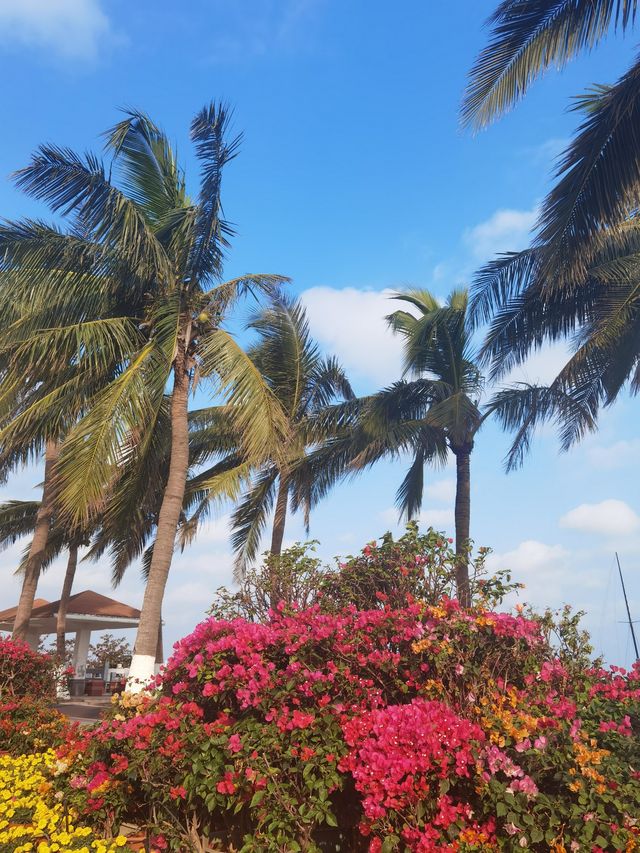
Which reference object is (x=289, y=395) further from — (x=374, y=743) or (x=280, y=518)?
(x=374, y=743)

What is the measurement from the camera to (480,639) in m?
4.56

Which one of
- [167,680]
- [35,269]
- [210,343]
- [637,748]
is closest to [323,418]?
[210,343]

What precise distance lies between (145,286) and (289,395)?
4.91 m

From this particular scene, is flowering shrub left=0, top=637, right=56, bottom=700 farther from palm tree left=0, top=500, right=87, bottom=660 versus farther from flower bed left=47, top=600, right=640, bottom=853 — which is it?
palm tree left=0, top=500, right=87, bottom=660

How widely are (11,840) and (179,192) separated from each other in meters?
9.98

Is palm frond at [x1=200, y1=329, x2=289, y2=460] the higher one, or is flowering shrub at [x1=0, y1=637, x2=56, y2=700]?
palm frond at [x1=200, y1=329, x2=289, y2=460]

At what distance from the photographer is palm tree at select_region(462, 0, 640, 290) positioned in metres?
7.28

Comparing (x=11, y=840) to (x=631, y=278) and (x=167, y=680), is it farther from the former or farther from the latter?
(x=631, y=278)

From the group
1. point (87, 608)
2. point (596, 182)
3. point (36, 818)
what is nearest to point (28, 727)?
point (36, 818)

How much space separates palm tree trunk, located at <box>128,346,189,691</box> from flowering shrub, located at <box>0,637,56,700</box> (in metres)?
1.69

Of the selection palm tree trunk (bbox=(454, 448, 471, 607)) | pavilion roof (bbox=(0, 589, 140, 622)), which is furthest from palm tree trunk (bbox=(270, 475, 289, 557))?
pavilion roof (bbox=(0, 589, 140, 622))

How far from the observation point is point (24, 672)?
928 cm

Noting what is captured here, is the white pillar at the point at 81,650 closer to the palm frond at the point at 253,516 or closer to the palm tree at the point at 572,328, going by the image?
the palm frond at the point at 253,516

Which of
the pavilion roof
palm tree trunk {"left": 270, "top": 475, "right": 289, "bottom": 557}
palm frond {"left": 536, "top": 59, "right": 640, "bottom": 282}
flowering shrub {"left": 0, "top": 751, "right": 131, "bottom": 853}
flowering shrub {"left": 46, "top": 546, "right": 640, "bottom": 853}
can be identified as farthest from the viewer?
the pavilion roof
